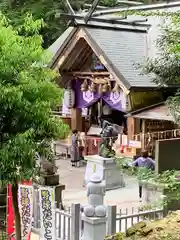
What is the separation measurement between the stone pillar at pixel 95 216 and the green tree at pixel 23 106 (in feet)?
5.00

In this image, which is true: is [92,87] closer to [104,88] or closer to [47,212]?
[104,88]

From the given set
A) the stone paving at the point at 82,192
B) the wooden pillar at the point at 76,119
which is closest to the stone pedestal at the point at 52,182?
the stone paving at the point at 82,192

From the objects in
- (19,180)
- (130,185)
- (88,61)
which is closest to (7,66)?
(19,180)

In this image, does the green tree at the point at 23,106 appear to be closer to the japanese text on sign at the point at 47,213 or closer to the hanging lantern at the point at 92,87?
the japanese text on sign at the point at 47,213

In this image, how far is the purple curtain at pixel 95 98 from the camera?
17.4m

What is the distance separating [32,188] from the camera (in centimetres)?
867

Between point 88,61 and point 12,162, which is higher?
point 88,61

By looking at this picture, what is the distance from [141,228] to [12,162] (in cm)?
494

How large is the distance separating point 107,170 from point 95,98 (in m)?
6.02

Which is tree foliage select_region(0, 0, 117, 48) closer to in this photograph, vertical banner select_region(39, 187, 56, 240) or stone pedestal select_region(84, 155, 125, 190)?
stone pedestal select_region(84, 155, 125, 190)

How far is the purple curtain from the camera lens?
17375 mm

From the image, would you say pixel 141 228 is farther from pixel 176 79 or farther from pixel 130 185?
pixel 130 185

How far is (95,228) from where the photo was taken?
6824mm

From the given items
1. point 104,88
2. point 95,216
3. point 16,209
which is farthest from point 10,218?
point 104,88
